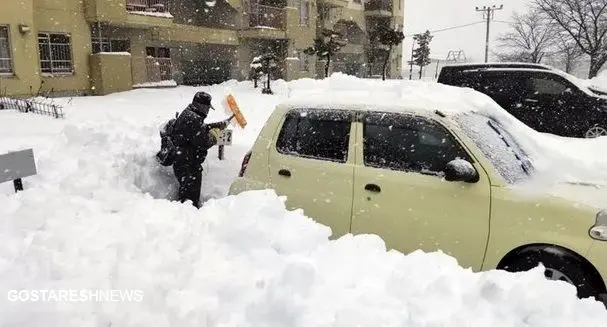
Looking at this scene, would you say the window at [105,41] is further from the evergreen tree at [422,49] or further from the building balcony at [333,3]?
the evergreen tree at [422,49]

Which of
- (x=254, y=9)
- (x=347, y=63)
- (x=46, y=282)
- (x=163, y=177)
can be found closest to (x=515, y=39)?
(x=347, y=63)

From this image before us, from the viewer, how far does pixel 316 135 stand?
4.57 m

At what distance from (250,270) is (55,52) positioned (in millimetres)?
18736

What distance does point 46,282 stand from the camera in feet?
9.41

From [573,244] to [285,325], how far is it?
88.1 inches

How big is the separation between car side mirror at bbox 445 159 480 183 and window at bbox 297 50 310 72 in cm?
2896

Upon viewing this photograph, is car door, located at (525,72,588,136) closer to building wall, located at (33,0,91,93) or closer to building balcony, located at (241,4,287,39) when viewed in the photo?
building wall, located at (33,0,91,93)

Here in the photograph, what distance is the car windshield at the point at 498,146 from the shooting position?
153 inches

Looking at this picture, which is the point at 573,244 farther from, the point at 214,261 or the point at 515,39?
the point at 515,39

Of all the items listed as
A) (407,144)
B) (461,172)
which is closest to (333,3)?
(407,144)

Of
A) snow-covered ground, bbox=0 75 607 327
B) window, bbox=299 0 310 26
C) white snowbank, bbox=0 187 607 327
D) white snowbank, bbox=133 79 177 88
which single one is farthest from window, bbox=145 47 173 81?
white snowbank, bbox=0 187 607 327

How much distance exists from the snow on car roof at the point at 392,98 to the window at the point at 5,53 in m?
15.1

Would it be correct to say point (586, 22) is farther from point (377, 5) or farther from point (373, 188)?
point (373, 188)

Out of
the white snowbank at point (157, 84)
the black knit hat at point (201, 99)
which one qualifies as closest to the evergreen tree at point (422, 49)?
the white snowbank at point (157, 84)
